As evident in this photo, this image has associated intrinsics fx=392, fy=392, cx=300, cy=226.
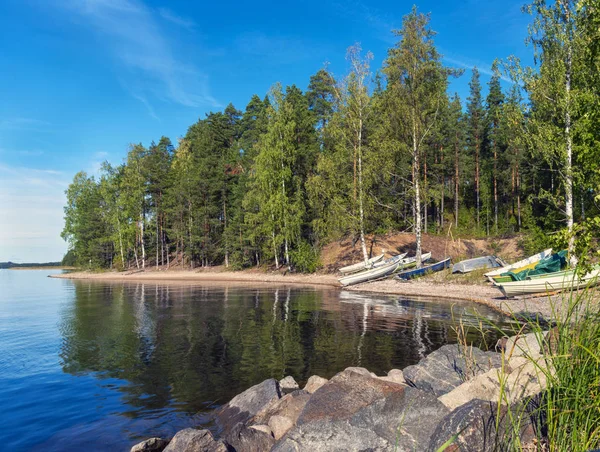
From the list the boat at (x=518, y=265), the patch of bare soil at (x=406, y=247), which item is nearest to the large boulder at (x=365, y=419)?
the boat at (x=518, y=265)

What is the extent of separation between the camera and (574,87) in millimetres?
22594

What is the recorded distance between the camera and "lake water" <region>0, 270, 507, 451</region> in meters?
8.12

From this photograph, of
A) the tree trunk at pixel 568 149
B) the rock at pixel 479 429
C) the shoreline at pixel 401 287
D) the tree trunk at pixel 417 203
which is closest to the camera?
the rock at pixel 479 429

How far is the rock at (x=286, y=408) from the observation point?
709 centimetres

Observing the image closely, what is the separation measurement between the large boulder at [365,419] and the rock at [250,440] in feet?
2.60

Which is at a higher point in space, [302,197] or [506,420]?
[302,197]

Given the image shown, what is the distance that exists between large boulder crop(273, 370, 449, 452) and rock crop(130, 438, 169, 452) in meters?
2.31

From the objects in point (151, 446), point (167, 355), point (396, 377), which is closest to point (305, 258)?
point (167, 355)

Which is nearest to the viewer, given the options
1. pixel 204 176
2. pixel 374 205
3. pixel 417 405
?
pixel 417 405

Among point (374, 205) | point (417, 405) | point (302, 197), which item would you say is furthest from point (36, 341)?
point (302, 197)

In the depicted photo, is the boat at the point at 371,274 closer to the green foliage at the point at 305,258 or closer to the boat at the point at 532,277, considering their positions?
the green foliage at the point at 305,258

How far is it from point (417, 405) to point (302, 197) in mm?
38513

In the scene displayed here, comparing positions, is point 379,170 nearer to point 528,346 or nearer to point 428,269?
point 428,269

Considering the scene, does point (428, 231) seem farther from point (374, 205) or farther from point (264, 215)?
point (264, 215)
